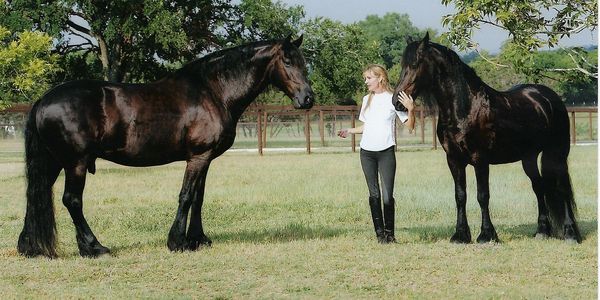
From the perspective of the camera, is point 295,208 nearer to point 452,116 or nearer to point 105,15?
point 452,116

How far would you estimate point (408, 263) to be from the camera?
7.41 meters

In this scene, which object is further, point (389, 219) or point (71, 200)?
point (389, 219)

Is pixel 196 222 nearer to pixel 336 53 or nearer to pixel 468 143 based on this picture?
pixel 468 143

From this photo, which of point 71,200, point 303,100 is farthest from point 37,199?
point 303,100

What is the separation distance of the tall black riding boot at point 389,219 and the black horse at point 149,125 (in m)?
1.51

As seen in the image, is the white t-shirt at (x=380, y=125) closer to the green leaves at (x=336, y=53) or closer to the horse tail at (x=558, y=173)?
the horse tail at (x=558, y=173)

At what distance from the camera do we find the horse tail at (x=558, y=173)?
9.07m

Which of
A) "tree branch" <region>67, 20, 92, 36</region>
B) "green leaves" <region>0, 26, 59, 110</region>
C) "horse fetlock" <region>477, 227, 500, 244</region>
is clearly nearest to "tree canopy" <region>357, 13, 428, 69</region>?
"tree branch" <region>67, 20, 92, 36</region>

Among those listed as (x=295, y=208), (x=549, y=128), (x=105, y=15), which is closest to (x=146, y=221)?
(x=295, y=208)

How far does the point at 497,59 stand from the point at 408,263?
8.14 m

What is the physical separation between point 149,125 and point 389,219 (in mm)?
2807

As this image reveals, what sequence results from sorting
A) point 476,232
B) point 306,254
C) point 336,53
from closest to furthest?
point 306,254 → point 476,232 → point 336,53

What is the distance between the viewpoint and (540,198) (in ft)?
30.9

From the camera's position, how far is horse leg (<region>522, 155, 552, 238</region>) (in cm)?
921
